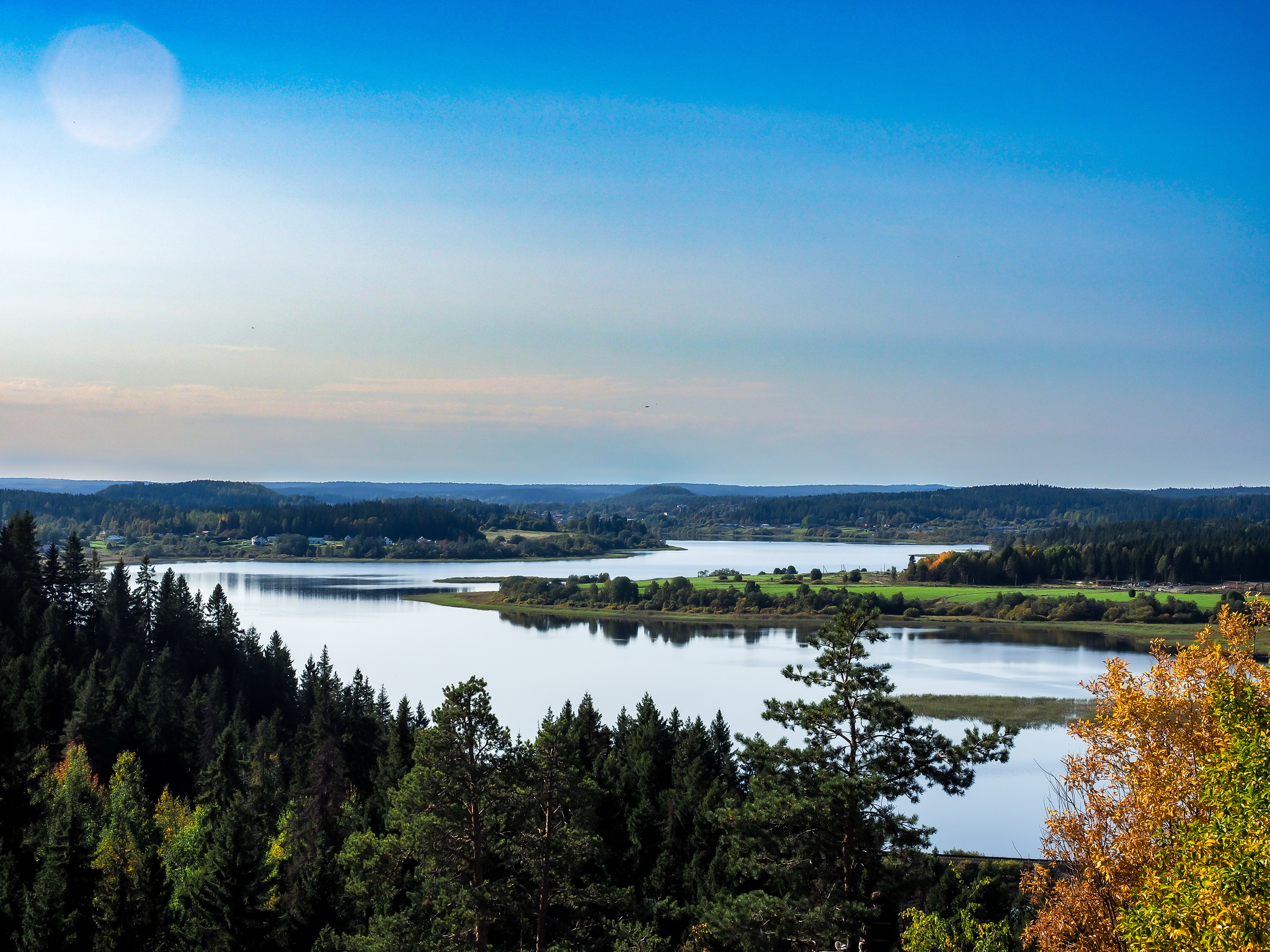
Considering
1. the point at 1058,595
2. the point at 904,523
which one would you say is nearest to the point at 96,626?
the point at 1058,595

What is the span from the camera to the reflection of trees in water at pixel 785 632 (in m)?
57.5

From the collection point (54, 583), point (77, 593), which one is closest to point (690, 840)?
point (77, 593)

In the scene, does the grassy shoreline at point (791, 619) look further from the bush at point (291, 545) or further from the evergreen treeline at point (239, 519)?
the evergreen treeline at point (239, 519)

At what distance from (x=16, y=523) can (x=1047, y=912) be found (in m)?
41.5

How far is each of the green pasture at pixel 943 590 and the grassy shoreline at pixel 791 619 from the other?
5.51 metres

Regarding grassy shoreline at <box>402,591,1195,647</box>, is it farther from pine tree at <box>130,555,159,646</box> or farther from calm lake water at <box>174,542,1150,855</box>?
pine tree at <box>130,555,159,646</box>

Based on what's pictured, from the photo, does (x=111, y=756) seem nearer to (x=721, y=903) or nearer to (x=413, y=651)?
(x=721, y=903)

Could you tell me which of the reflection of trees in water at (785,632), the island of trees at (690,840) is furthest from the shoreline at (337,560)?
the island of trees at (690,840)

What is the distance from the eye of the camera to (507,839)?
11625mm

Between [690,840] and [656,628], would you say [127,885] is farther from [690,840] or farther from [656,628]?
[656,628]

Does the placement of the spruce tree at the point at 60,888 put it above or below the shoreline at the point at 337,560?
above

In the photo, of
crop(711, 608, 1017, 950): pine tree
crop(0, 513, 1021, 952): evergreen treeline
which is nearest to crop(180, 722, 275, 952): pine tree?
crop(0, 513, 1021, 952): evergreen treeline

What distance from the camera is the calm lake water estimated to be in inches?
1051

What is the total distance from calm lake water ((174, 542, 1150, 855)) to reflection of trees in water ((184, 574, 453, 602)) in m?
0.50
